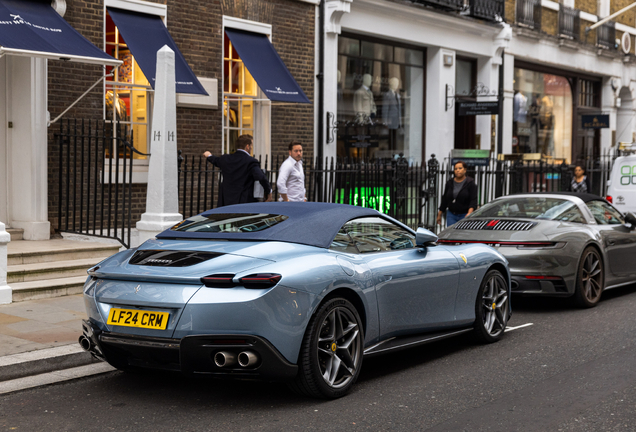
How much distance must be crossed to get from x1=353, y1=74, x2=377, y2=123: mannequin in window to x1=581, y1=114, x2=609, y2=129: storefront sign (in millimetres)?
10163

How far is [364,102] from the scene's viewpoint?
1756 cm

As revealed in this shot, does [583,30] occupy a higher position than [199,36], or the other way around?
[583,30]

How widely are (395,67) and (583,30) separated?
9.34 meters

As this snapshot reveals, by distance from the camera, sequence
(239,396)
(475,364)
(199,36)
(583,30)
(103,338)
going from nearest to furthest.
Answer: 1. (103,338)
2. (239,396)
3. (475,364)
4. (199,36)
5. (583,30)

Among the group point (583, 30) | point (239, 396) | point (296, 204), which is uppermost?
point (583, 30)

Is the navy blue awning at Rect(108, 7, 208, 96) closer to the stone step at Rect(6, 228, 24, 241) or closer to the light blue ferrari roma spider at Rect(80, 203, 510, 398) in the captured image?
the stone step at Rect(6, 228, 24, 241)

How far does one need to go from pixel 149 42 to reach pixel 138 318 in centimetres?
832

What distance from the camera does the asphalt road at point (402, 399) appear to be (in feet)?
16.0

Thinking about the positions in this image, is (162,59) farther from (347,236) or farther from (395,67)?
A: (395,67)

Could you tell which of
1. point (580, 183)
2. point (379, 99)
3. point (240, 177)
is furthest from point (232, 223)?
point (379, 99)

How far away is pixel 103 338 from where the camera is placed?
5133 millimetres

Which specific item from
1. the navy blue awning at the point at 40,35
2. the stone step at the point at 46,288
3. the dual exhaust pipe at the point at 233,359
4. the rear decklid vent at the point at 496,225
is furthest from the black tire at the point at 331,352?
the navy blue awning at the point at 40,35

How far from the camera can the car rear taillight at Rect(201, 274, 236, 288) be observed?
4883 millimetres

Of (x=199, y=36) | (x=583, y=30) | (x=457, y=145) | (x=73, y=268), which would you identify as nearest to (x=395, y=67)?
(x=457, y=145)
